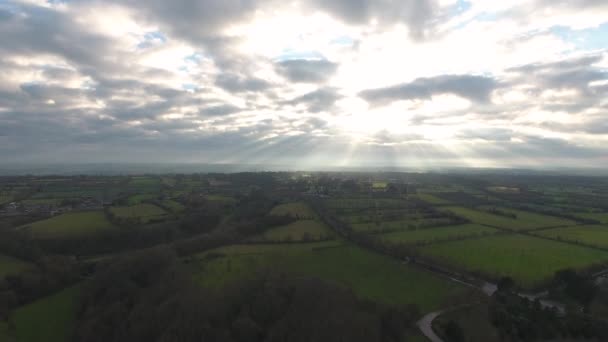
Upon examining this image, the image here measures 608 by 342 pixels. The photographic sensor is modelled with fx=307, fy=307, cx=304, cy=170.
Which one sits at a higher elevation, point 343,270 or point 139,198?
point 139,198

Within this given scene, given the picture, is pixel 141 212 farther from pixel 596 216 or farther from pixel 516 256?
pixel 596 216

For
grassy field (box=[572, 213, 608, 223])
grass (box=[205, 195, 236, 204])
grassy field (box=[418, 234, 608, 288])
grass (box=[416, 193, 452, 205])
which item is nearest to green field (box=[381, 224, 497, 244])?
grassy field (box=[418, 234, 608, 288])

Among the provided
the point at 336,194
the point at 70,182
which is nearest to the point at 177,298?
the point at 336,194

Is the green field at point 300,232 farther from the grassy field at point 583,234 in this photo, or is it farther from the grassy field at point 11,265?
the grassy field at point 583,234

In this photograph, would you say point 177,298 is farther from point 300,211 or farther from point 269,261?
point 300,211

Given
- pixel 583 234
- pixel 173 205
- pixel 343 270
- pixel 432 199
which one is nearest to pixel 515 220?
pixel 583 234

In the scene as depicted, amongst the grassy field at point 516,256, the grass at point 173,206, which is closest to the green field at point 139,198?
the grass at point 173,206

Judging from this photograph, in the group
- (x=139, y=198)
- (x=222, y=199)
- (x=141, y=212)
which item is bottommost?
(x=141, y=212)
